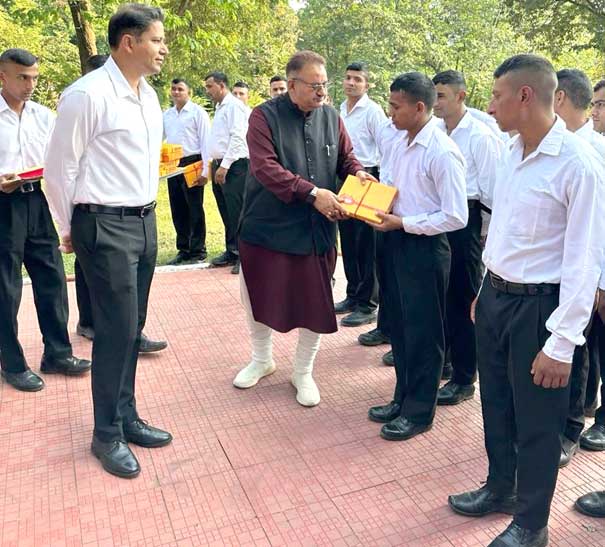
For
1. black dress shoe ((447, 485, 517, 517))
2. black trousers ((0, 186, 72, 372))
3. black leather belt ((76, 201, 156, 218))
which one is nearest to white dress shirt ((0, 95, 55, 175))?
black trousers ((0, 186, 72, 372))

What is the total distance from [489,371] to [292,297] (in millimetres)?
1439

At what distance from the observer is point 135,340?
10.1ft

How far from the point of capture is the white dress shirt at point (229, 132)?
6355mm

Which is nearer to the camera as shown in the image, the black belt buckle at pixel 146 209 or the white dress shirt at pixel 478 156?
the black belt buckle at pixel 146 209

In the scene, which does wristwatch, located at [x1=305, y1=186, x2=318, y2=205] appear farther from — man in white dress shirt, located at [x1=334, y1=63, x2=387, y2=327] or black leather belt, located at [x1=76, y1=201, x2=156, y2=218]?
man in white dress shirt, located at [x1=334, y1=63, x2=387, y2=327]

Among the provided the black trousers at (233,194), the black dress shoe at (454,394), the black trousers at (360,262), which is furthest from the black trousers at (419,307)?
the black trousers at (233,194)

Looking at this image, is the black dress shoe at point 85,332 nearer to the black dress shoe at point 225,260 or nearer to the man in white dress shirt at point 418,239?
the black dress shoe at point 225,260

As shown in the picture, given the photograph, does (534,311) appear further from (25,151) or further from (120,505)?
(25,151)

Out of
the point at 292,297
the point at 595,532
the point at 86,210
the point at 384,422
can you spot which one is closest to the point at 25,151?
the point at 86,210

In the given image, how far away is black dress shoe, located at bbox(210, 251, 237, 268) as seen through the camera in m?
6.69

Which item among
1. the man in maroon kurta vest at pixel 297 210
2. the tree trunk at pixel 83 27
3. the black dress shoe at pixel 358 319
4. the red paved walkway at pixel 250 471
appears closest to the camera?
the red paved walkway at pixel 250 471

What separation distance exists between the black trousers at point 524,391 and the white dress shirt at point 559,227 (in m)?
0.11

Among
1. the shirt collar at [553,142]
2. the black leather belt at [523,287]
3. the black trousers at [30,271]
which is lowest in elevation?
the black trousers at [30,271]

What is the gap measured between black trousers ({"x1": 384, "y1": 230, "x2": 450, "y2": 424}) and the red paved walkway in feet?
0.85
